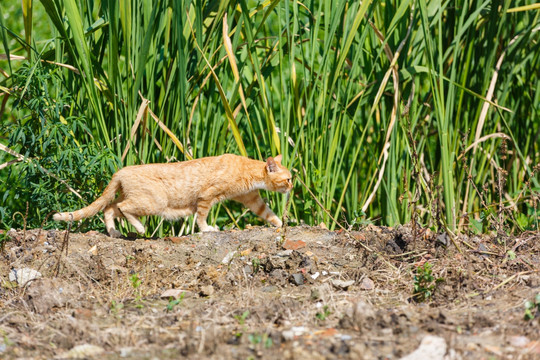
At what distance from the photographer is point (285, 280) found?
10.7ft

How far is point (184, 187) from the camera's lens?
13.4 ft

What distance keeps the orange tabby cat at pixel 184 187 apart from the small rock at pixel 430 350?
1.95 metres

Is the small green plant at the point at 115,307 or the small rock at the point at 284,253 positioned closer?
the small green plant at the point at 115,307

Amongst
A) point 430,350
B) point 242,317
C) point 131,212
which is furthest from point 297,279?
point 131,212

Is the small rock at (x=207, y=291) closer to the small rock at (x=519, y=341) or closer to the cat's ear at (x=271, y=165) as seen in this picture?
the cat's ear at (x=271, y=165)

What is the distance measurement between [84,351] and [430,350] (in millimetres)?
1270

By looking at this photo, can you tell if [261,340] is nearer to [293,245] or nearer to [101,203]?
[293,245]

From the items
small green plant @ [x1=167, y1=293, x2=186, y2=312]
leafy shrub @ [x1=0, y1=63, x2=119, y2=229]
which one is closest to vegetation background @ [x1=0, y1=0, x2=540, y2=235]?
leafy shrub @ [x1=0, y1=63, x2=119, y2=229]

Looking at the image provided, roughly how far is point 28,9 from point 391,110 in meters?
2.44

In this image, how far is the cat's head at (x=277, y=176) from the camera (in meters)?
4.15

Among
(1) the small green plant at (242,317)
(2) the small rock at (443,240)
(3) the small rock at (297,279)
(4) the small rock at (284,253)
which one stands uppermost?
(1) the small green plant at (242,317)

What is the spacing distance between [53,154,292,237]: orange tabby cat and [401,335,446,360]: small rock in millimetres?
1952

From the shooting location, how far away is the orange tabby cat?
12.8 feet

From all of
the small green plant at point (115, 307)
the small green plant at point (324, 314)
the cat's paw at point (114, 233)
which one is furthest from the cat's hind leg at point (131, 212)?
the small green plant at point (324, 314)
